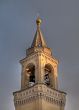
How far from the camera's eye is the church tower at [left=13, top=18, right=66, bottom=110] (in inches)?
1695

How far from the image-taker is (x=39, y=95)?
42656mm

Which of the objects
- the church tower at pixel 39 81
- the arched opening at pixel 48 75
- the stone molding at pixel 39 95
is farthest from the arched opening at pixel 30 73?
the stone molding at pixel 39 95

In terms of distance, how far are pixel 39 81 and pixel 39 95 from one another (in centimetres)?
180

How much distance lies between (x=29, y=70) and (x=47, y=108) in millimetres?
5976

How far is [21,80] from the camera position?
46.2m

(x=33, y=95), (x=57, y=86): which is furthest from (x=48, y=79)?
(x=33, y=95)

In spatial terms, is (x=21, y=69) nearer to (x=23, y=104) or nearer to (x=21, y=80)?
(x=21, y=80)

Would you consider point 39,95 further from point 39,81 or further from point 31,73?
point 31,73

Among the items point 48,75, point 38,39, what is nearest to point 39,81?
point 48,75

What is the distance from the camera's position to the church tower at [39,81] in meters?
43.1

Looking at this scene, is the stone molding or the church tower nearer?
the stone molding

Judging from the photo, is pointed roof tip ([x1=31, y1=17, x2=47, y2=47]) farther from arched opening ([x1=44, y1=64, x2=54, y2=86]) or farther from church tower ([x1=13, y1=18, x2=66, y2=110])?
arched opening ([x1=44, y1=64, x2=54, y2=86])

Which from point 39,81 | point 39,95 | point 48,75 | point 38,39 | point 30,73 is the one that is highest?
point 38,39

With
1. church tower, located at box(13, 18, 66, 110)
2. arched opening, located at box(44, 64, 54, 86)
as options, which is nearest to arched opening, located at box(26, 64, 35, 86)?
church tower, located at box(13, 18, 66, 110)
